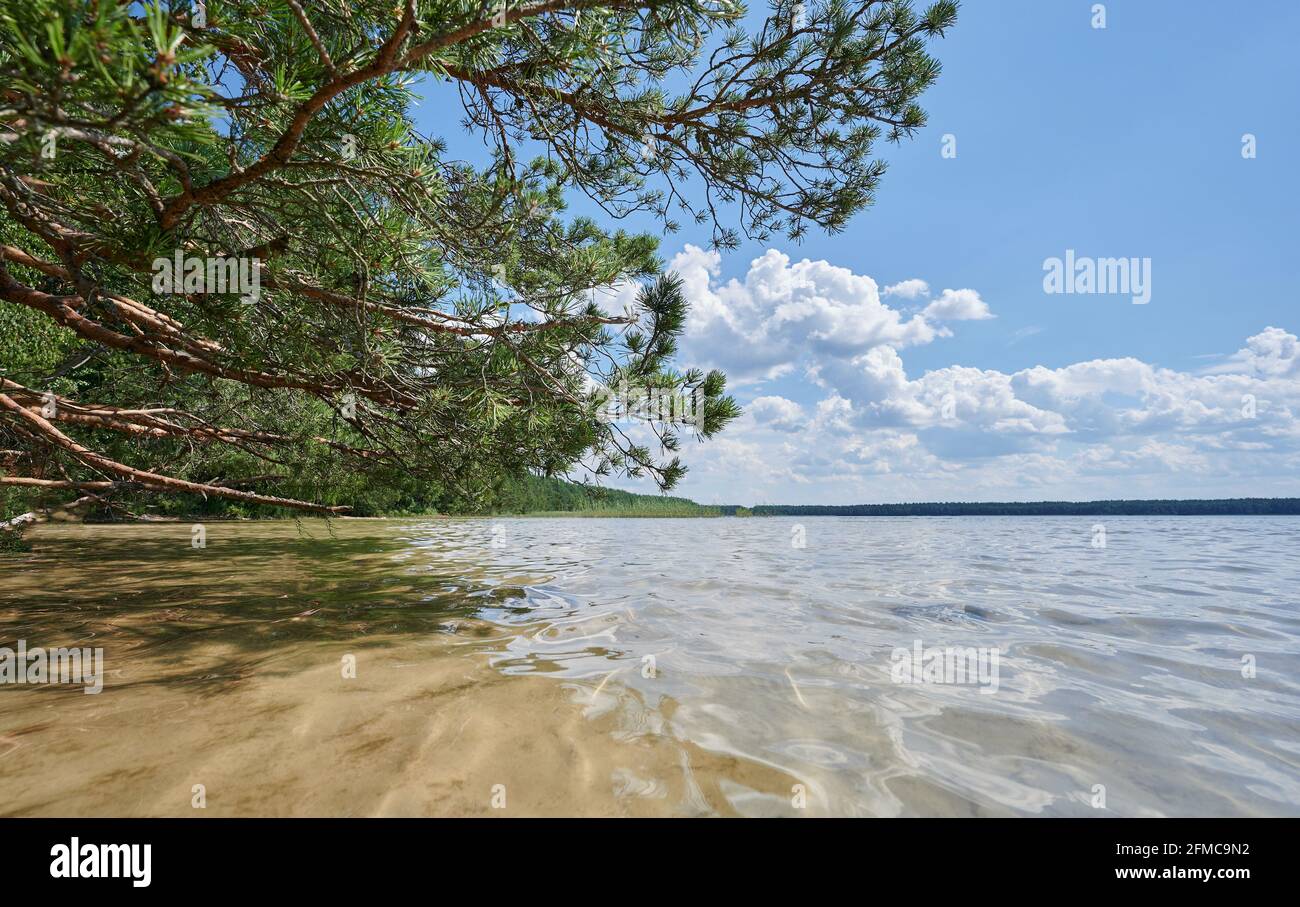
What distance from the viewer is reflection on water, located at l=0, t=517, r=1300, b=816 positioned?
1795 millimetres

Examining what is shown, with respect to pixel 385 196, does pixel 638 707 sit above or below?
below

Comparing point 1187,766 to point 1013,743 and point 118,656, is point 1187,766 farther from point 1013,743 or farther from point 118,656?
point 118,656

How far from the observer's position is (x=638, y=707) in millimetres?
2529

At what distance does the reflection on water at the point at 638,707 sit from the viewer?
1.79 m
